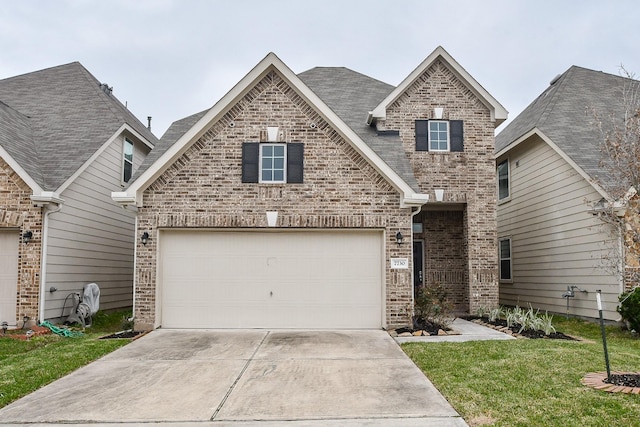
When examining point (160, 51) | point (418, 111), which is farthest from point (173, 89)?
point (418, 111)

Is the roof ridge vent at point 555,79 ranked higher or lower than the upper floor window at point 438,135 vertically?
higher

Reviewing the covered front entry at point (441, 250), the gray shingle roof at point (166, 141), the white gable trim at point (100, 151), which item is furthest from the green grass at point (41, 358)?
the covered front entry at point (441, 250)

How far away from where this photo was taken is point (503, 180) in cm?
1797

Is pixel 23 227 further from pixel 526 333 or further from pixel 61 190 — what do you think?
pixel 526 333

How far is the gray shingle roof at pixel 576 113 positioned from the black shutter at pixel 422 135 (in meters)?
2.91

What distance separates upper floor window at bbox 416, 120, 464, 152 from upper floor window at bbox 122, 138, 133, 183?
8.68 metres

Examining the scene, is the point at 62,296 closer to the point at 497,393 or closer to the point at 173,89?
the point at 497,393

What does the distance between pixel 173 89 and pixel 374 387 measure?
2692 centimetres

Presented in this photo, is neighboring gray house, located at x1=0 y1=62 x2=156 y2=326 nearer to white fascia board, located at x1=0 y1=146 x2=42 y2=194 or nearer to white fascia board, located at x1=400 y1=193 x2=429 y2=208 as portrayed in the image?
white fascia board, located at x1=0 y1=146 x2=42 y2=194

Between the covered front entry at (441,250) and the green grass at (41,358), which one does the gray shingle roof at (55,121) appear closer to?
the green grass at (41,358)

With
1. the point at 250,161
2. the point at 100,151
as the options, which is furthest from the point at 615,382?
the point at 100,151

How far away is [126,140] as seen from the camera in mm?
16297

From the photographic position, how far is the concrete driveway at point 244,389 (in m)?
5.80

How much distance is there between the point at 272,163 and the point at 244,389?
247 inches
